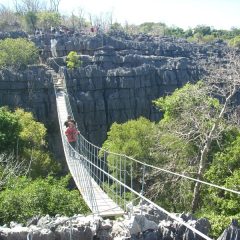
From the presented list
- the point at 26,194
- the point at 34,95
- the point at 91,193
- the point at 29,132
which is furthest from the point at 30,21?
the point at 91,193

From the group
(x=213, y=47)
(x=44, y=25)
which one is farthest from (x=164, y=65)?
(x=44, y=25)

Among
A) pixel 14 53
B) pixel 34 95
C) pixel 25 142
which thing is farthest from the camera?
pixel 14 53

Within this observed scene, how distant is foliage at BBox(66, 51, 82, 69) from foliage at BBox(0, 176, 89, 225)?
1396cm

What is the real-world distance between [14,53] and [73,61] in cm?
273

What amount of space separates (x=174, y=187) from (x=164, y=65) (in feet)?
50.7

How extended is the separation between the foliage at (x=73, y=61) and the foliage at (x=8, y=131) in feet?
29.9

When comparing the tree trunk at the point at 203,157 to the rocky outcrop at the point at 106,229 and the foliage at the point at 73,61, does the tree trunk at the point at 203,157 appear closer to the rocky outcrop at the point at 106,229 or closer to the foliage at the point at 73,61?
the rocky outcrop at the point at 106,229

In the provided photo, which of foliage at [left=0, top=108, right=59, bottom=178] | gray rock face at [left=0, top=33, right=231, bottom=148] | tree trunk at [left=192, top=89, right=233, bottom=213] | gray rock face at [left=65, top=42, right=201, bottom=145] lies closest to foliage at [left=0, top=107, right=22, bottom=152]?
foliage at [left=0, top=108, right=59, bottom=178]

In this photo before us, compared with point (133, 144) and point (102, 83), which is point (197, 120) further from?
point (102, 83)

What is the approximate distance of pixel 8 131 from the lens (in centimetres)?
1216

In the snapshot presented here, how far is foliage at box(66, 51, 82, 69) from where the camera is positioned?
837 inches

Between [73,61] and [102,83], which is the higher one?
[73,61]

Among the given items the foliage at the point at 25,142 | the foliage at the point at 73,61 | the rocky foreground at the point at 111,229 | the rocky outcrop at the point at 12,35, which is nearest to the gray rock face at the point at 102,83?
the foliage at the point at 73,61

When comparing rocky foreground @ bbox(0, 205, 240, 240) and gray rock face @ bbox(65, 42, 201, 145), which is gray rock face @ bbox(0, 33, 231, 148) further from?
rocky foreground @ bbox(0, 205, 240, 240)
